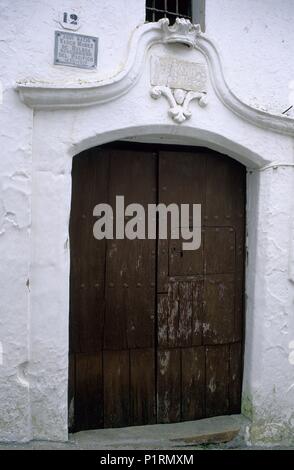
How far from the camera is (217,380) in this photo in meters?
4.24

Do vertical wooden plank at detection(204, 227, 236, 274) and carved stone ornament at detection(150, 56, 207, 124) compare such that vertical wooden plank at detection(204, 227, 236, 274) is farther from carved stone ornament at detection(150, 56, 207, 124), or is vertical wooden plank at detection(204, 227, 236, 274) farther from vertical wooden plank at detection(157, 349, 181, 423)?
carved stone ornament at detection(150, 56, 207, 124)

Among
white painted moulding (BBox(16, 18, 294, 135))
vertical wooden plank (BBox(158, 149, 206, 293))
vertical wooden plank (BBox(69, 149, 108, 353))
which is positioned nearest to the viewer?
white painted moulding (BBox(16, 18, 294, 135))

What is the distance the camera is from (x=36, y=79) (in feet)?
11.1

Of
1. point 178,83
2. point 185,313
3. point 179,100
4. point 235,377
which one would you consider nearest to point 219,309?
point 185,313

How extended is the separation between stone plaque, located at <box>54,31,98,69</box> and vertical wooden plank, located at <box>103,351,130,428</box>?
7.25 ft

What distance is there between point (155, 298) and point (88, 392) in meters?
0.91

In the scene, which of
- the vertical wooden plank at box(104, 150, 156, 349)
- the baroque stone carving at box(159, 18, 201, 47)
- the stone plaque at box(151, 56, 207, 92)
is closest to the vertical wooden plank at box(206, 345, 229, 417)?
the vertical wooden plank at box(104, 150, 156, 349)

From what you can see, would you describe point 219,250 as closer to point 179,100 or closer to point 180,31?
point 179,100

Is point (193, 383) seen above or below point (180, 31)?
below

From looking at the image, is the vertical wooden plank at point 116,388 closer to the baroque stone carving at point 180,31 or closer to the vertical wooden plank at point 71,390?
the vertical wooden plank at point 71,390

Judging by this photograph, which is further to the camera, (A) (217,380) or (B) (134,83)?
(A) (217,380)

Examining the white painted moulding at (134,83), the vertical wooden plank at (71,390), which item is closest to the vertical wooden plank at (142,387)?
the vertical wooden plank at (71,390)

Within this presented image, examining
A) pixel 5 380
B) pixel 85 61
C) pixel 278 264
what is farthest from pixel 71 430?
pixel 85 61

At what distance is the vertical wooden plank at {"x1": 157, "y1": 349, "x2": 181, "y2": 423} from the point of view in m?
4.08
